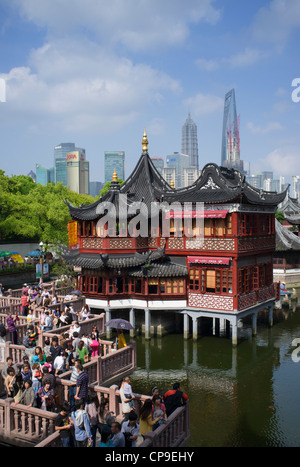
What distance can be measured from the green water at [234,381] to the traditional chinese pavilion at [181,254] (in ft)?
6.50

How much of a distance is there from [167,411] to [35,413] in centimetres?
399

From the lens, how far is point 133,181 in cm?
3738

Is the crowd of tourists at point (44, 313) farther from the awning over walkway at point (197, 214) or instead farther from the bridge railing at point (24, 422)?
the awning over walkway at point (197, 214)

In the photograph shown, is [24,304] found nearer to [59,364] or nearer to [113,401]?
[59,364]

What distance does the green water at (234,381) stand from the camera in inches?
705

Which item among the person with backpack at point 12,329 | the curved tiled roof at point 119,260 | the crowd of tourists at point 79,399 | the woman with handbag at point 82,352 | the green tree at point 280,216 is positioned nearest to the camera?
the crowd of tourists at point 79,399

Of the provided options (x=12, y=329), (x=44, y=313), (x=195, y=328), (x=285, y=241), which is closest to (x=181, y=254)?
(x=195, y=328)

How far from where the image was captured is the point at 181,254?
31500mm

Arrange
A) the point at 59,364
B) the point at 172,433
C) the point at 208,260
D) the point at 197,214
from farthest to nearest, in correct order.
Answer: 1. the point at 197,214
2. the point at 208,260
3. the point at 59,364
4. the point at 172,433

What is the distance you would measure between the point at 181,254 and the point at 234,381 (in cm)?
1024

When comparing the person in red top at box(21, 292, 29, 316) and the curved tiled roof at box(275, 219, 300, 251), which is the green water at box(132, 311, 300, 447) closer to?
the person in red top at box(21, 292, 29, 316)

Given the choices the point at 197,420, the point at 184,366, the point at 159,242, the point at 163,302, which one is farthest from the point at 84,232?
the point at 197,420

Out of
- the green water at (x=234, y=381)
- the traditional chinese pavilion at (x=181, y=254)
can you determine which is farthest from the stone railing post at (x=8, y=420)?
the traditional chinese pavilion at (x=181, y=254)
